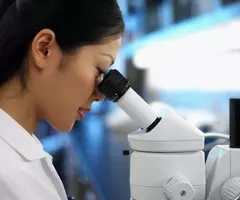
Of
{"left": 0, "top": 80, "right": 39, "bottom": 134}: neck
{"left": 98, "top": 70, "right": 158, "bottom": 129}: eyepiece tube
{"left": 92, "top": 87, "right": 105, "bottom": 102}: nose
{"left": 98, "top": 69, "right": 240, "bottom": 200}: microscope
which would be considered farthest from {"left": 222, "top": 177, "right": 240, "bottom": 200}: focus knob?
{"left": 0, "top": 80, "right": 39, "bottom": 134}: neck

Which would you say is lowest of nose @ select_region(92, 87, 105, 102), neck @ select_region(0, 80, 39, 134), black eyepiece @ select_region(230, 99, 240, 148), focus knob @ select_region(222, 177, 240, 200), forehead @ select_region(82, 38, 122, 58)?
focus knob @ select_region(222, 177, 240, 200)

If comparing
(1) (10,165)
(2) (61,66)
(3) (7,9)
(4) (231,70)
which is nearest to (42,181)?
(1) (10,165)

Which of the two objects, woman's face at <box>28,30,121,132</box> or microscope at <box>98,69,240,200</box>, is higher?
woman's face at <box>28,30,121,132</box>

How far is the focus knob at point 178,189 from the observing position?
756 millimetres

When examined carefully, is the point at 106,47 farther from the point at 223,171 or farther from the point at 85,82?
the point at 223,171

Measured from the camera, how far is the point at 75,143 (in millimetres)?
1354

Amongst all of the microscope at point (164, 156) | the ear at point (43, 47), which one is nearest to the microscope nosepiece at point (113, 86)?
the microscope at point (164, 156)

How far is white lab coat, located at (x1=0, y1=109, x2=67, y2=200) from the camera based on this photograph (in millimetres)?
612

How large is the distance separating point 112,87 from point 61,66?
0.36 ft

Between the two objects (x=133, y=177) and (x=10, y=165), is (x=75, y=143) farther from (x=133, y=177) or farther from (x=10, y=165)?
(x=10, y=165)

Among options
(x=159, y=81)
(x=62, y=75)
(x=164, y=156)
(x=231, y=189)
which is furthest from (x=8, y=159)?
(x=159, y=81)

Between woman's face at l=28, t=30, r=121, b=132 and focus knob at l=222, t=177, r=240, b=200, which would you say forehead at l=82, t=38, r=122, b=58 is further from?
focus knob at l=222, t=177, r=240, b=200

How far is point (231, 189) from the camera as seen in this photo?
786 millimetres

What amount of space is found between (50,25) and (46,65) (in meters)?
0.07
